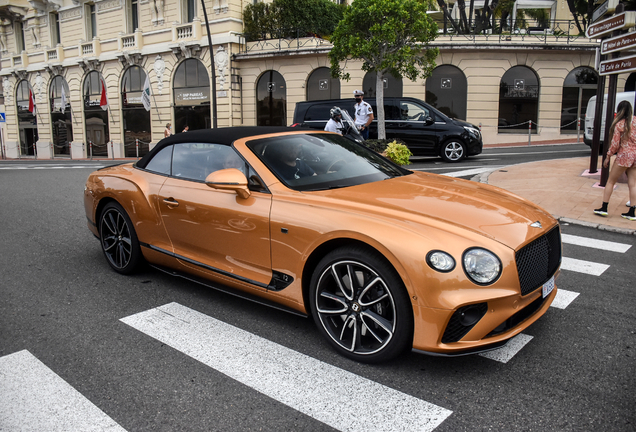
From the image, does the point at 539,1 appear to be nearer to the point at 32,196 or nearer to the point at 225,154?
the point at 32,196

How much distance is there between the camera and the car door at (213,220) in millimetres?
3574

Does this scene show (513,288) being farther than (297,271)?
No

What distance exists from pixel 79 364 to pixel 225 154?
1835 mm

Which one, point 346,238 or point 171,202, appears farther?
point 171,202

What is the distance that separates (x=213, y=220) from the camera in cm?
386

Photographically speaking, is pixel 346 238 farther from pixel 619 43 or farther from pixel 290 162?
pixel 619 43

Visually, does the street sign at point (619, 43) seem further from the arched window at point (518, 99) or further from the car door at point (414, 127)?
the arched window at point (518, 99)

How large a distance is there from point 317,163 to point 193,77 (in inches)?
1119

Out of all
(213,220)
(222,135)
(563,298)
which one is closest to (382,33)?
(222,135)

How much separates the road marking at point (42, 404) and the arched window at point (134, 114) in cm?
3138

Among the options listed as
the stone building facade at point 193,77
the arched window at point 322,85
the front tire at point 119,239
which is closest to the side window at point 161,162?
the front tire at point 119,239

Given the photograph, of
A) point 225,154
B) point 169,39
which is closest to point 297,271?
point 225,154

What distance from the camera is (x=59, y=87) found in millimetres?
38344

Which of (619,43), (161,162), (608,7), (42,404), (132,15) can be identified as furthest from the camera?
(132,15)
